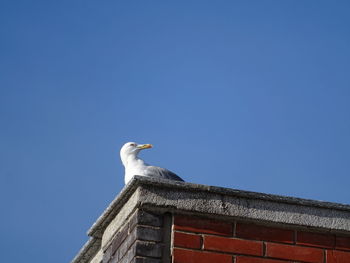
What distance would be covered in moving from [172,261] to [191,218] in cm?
35

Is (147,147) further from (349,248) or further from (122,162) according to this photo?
(349,248)

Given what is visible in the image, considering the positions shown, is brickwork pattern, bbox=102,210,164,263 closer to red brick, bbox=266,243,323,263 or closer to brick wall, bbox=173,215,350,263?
brick wall, bbox=173,215,350,263

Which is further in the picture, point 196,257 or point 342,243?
point 342,243

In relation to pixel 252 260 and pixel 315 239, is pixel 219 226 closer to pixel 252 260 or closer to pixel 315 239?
pixel 252 260

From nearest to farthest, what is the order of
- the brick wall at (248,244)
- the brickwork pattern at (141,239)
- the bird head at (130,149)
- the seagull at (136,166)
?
the brickwork pattern at (141,239) < the brick wall at (248,244) < the seagull at (136,166) < the bird head at (130,149)

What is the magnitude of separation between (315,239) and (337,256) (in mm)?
177

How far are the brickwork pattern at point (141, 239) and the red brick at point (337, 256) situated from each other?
44.7 inches

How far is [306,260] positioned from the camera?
18.8ft

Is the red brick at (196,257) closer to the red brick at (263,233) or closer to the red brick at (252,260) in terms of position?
the red brick at (252,260)

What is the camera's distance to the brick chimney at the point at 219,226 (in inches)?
217

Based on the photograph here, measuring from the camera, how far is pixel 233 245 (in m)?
5.64

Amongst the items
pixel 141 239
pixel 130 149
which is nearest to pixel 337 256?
pixel 141 239

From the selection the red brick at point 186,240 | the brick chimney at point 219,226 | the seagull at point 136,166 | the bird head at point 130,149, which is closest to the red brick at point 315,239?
the brick chimney at point 219,226

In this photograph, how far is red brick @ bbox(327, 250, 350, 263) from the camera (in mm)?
5816
